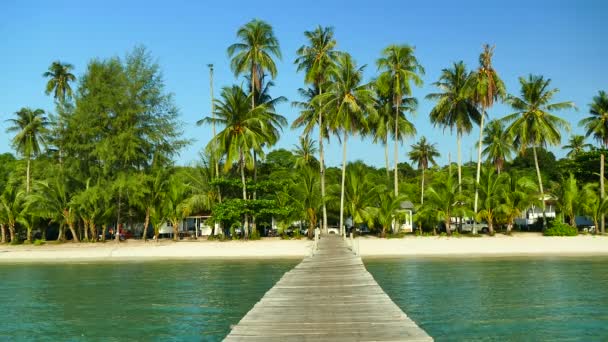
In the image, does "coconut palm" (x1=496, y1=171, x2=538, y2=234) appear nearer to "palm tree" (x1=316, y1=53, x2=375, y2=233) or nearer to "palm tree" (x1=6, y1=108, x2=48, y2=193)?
"palm tree" (x1=316, y1=53, x2=375, y2=233)

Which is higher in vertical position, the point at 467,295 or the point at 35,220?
the point at 35,220

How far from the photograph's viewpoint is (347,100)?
1592 inches

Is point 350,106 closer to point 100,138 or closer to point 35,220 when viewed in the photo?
point 100,138

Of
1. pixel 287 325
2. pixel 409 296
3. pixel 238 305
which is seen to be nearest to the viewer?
pixel 287 325

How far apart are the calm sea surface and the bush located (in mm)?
11932

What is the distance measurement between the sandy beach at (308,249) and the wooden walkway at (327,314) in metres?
19.4

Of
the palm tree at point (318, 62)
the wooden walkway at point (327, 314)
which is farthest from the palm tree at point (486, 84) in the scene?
the wooden walkway at point (327, 314)

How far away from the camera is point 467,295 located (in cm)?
1844

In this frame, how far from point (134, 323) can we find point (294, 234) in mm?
29667

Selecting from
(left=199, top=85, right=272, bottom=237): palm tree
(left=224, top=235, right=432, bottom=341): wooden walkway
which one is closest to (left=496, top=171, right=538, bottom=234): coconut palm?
(left=199, top=85, right=272, bottom=237): palm tree

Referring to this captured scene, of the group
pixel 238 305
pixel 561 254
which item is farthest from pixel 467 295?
pixel 561 254

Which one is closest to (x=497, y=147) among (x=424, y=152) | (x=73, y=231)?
(x=424, y=152)

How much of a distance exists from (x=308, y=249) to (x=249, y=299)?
1736 cm

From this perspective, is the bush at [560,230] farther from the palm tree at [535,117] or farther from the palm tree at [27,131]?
the palm tree at [27,131]
